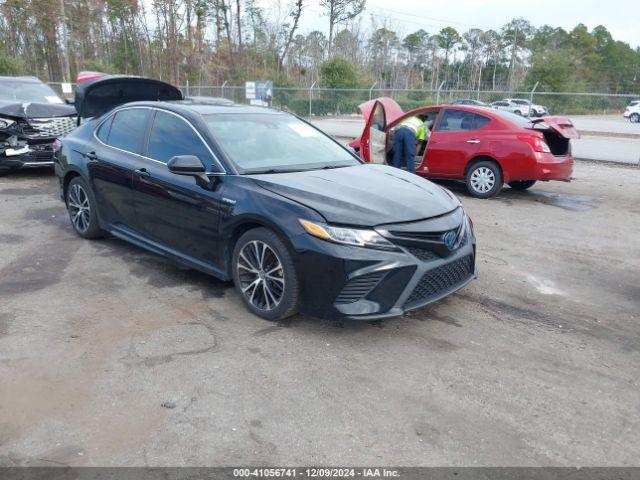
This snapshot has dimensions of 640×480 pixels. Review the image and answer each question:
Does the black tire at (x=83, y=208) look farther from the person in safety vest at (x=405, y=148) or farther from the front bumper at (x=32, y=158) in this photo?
the person in safety vest at (x=405, y=148)

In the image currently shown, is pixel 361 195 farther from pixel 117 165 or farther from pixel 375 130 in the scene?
pixel 375 130

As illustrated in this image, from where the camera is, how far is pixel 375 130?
891cm

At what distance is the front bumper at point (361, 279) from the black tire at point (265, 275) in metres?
0.11

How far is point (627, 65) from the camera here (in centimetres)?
6512

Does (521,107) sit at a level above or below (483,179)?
above

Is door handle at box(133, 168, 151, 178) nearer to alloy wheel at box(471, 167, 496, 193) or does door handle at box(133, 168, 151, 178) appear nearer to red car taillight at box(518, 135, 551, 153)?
alloy wheel at box(471, 167, 496, 193)

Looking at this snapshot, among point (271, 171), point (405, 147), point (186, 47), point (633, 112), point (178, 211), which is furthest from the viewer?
point (186, 47)

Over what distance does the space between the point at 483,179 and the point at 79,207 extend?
633 centimetres

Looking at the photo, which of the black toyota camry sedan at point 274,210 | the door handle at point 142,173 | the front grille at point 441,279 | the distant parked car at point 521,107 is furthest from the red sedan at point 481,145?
the distant parked car at point 521,107

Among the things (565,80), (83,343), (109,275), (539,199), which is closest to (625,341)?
(83,343)

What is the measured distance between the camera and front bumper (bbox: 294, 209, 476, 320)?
3543mm

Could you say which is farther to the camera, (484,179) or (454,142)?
(454,142)

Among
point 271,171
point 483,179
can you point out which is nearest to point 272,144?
point 271,171

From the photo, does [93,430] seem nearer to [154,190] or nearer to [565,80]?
[154,190]
